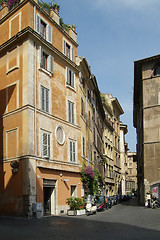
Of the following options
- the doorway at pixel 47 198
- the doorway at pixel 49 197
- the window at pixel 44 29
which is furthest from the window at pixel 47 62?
the doorway at pixel 47 198

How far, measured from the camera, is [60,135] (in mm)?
24344

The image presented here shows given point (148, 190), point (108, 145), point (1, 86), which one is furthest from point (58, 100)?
point (108, 145)

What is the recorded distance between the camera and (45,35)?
2431cm

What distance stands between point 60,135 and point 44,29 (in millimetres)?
8668

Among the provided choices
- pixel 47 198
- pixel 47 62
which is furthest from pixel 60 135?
pixel 47 62

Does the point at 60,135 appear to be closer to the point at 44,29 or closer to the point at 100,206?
the point at 100,206

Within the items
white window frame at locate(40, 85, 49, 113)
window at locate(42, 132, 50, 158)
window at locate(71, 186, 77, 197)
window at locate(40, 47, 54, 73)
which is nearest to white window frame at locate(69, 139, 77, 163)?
window at locate(71, 186, 77, 197)

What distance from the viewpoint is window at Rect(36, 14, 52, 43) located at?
2340 cm

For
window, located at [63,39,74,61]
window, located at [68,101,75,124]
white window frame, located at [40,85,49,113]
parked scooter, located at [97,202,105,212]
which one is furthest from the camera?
parked scooter, located at [97,202,105,212]

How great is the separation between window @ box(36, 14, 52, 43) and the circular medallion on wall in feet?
23.7

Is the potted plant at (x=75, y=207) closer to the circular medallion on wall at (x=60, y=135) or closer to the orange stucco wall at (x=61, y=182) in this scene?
the orange stucco wall at (x=61, y=182)

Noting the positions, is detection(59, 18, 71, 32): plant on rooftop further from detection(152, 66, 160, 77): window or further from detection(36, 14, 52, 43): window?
detection(152, 66, 160, 77): window

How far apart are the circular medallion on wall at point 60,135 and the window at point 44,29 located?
23.7 ft

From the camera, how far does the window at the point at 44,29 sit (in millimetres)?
23395
